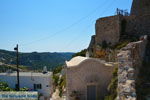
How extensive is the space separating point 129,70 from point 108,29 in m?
16.1

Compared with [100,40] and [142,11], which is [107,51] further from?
[142,11]

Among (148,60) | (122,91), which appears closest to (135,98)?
(122,91)

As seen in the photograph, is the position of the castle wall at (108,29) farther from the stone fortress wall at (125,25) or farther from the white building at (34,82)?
the white building at (34,82)

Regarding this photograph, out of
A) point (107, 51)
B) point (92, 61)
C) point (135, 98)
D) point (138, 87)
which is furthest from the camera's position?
point (107, 51)

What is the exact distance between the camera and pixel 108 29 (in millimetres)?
31547

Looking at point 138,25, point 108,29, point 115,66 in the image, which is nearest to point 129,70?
point 115,66

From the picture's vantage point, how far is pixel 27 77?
139 feet

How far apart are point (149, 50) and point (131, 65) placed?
3680mm

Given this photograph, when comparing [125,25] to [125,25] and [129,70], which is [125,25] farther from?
[129,70]

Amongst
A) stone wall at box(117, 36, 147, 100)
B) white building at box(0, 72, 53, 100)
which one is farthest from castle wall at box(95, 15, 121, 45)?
white building at box(0, 72, 53, 100)

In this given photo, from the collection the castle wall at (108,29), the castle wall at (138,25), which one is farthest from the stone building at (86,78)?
the castle wall at (108,29)

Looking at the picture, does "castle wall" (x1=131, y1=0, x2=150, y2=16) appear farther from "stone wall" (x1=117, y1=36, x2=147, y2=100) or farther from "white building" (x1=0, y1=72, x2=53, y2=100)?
"white building" (x1=0, y1=72, x2=53, y2=100)

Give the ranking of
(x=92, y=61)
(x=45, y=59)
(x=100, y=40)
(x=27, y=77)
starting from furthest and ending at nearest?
1. (x=45, y=59)
2. (x=27, y=77)
3. (x=100, y=40)
4. (x=92, y=61)

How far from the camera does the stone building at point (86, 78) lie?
809 inches
